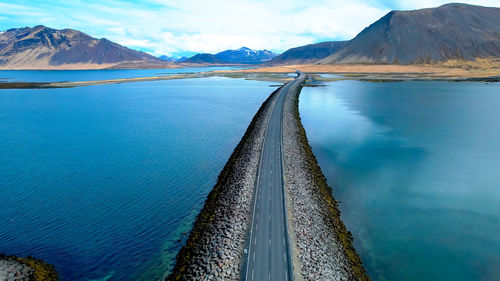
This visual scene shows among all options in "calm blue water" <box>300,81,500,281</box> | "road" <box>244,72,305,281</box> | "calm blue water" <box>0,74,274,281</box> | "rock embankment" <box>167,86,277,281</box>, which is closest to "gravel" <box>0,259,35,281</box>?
"calm blue water" <box>0,74,274,281</box>

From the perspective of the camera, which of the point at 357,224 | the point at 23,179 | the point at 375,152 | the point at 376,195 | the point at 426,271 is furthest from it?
the point at 375,152

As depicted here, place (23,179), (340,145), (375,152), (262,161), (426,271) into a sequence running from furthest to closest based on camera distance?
(340,145), (375,152), (262,161), (23,179), (426,271)

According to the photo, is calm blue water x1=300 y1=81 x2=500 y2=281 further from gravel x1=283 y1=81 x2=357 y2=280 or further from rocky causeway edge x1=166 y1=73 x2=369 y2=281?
gravel x1=283 y1=81 x2=357 y2=280

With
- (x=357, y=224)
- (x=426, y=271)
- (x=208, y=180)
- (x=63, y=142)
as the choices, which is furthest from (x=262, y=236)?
(x=63, y=142)

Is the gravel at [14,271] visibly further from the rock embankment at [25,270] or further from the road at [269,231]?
the road at [269,231]

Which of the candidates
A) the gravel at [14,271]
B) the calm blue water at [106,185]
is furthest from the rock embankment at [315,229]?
the gravel at [14,271]

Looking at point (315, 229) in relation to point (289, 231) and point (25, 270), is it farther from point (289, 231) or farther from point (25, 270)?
point (25, 270)

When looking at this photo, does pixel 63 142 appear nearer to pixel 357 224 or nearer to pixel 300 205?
pixel 300 205
